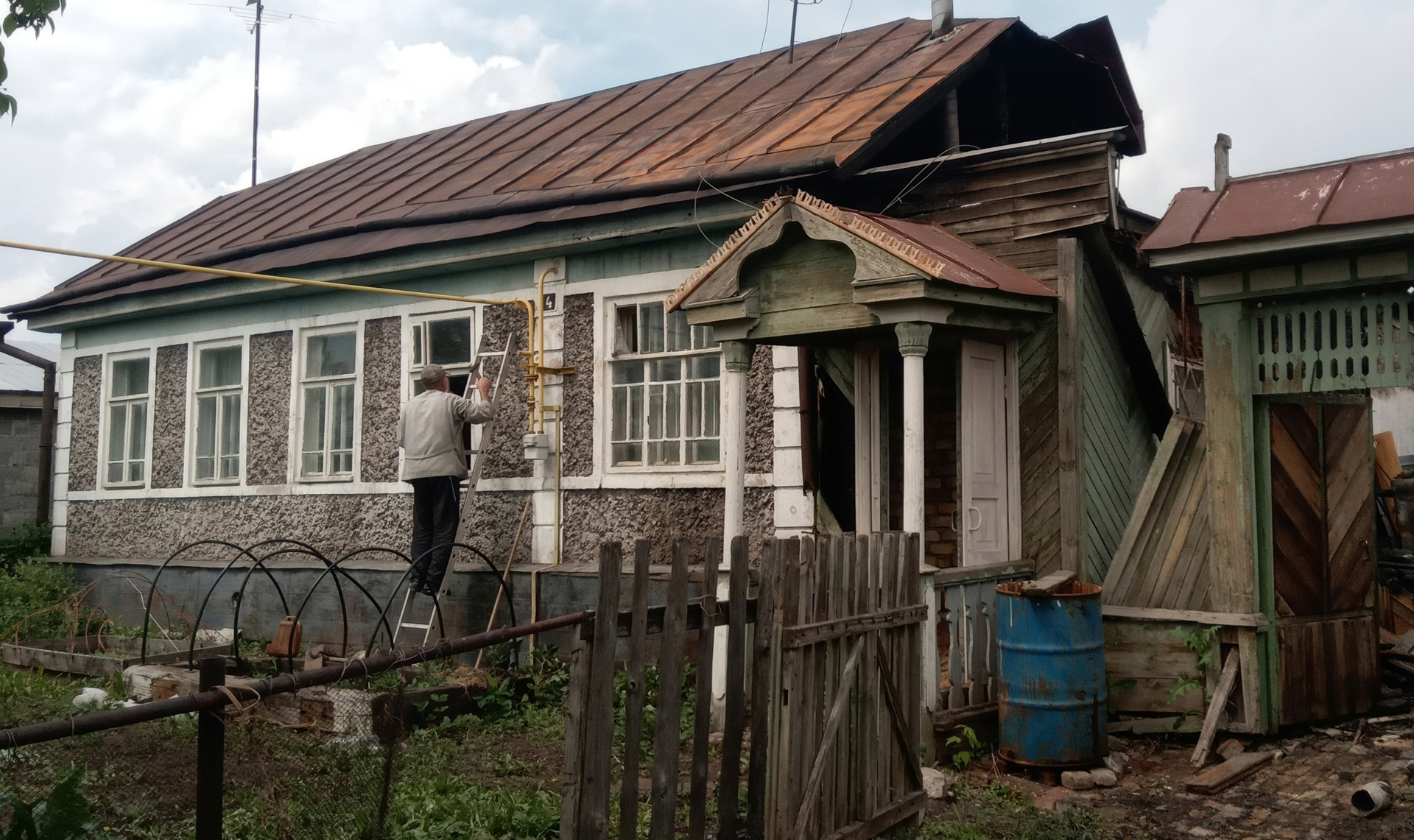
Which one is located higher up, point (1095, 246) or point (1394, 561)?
point (1095, 246)

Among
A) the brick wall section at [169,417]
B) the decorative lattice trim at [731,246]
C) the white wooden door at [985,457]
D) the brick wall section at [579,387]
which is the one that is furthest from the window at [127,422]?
the white wooden door at [985,457]

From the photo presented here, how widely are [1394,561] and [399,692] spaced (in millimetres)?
9807

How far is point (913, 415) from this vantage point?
6707mm

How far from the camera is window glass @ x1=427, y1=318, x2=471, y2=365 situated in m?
10.6

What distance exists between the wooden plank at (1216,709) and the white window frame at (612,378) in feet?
12.5

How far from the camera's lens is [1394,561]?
34.8 feet

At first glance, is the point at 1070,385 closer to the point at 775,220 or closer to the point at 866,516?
the point at 866,516

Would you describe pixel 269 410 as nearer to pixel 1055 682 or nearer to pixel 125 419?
pixel 125 419

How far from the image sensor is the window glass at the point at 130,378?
13.4 meters

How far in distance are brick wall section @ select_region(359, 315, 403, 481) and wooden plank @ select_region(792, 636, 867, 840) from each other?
23.1 feet

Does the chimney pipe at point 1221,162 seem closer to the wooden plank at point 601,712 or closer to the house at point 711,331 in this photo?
the house at point 711,331

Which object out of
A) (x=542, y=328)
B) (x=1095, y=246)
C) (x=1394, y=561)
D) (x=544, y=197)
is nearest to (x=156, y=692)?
(x=542, y=328)

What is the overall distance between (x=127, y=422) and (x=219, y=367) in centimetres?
164

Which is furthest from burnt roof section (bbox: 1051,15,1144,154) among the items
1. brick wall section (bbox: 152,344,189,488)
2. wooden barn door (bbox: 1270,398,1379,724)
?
brick wall section (bbox: 152,344,189,488)
